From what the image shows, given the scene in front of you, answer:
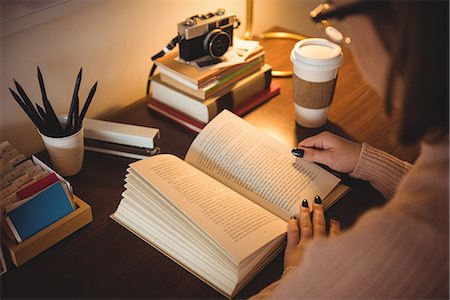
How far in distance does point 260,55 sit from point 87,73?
1.34 ft

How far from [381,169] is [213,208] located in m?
0.34

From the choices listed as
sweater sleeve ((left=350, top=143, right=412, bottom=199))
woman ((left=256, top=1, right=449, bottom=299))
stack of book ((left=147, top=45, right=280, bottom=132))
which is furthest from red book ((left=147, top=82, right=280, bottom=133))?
woman ((left=256, top=1, right=449, bottom=299))

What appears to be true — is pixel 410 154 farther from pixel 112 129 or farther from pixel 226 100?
pixel 112 129

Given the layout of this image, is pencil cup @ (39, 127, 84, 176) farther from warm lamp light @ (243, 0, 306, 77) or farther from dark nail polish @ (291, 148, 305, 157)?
warm lamp light @ (243, 0, 306, 77)

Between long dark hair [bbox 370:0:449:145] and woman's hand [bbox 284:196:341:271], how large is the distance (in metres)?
0.30

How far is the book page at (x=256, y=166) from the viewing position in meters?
0.96

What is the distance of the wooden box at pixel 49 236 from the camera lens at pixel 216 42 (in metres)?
0.46

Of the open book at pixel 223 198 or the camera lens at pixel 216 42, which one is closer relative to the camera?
the open book at pixel 223 198

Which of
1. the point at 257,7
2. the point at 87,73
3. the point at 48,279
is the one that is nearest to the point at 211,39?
the point at 87,73

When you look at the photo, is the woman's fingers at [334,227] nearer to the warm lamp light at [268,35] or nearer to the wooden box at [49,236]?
the wooden box at [49,236]

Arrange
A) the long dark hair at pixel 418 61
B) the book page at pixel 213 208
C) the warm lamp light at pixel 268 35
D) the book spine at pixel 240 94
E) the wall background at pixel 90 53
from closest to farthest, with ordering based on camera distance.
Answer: the long dark hair at pixel 418 61 → the book page at pixel 213 208 → the wall background at pixel 90 53 → the book spine at pixel 240 94 → the warm lamp light at pixel 268 35

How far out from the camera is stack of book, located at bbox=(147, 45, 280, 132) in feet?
3.75

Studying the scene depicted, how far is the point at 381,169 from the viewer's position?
986 mm

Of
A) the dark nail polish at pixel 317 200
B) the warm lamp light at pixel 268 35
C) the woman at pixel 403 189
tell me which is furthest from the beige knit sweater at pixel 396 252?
the warm lamp light at pixel 268 35
